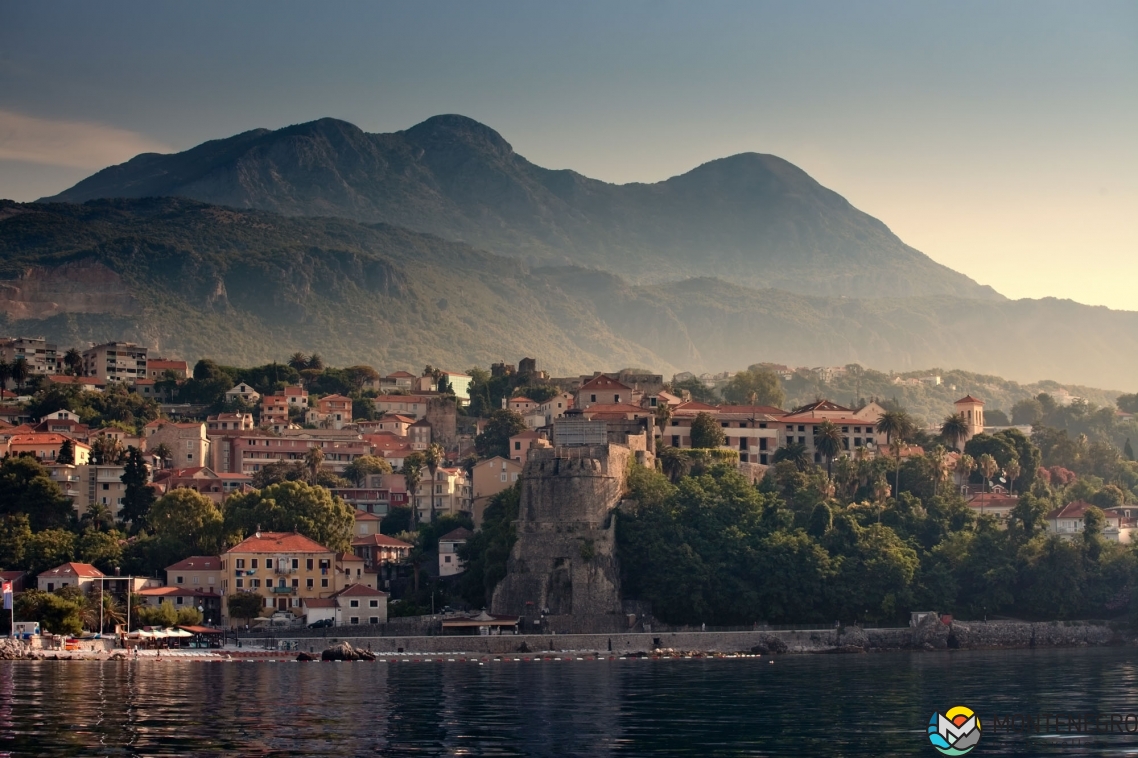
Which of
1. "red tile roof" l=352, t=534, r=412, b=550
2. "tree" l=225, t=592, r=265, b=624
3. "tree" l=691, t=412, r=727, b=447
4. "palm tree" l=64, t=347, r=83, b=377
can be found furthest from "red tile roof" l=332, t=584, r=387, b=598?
"palm tree" l=64, t=347, r=83, b=377

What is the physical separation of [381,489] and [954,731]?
72.8 meters

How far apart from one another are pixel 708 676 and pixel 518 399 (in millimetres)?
70853

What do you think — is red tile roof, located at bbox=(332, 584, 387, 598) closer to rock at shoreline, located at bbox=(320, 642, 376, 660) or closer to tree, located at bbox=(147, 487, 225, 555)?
rock at shoreline, located at bbox=(320, 642, 376, 660)

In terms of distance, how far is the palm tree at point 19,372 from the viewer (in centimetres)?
14462

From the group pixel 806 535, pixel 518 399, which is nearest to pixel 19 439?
pixel 518 399

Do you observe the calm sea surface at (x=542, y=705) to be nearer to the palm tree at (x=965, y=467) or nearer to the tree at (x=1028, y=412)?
the palm tree at (x=965, y=467)

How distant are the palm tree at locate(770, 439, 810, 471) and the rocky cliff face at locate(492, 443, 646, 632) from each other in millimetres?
17984

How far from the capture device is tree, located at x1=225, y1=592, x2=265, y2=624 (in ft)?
306

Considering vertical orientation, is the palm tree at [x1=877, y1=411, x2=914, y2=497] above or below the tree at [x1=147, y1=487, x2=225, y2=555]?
above

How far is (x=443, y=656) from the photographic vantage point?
8394cm

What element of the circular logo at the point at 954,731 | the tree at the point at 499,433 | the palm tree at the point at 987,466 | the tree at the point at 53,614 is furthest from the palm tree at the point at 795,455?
→ the circular logo at the point at 954,731

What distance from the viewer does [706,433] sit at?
111m

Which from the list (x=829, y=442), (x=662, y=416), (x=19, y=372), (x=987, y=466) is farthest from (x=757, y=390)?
(x=19, y=372)

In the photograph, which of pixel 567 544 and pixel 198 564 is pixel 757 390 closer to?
pixel 567 544
